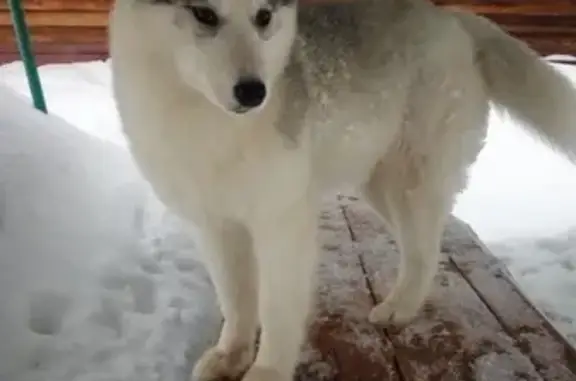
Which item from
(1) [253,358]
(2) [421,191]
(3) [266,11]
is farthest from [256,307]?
(3) [266,11]

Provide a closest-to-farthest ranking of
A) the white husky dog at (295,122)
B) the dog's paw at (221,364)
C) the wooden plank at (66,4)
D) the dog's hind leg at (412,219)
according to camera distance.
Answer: the white husky dog at (295,122) → the dog's paw at (221,364) → the dog's hind leg at (412,219) → the wooden plank at (66,4)

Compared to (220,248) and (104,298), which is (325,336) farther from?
(104,298)

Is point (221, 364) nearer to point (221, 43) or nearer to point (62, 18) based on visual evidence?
point (221, 43)

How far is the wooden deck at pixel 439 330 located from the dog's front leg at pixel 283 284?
13cm

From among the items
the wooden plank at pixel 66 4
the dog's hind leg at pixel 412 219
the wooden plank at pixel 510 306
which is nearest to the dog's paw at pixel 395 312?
the dog's hind leg at pixel 412 219

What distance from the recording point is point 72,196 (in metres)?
2.06

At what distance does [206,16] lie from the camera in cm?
125

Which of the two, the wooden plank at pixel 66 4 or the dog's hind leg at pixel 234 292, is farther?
the wooden plank at pixel 66 4

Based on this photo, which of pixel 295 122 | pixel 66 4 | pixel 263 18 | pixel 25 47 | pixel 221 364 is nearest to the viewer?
pixel 263 18

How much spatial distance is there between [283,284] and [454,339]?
51cm

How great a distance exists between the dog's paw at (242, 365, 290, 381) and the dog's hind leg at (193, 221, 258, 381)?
120mm

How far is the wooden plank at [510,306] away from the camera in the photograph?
1.64 m

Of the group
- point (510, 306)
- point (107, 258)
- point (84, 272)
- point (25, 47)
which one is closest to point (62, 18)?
point (25, 47)

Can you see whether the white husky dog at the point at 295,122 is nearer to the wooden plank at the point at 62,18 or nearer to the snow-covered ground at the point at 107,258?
the snow-covered ground at the point at 107,258
